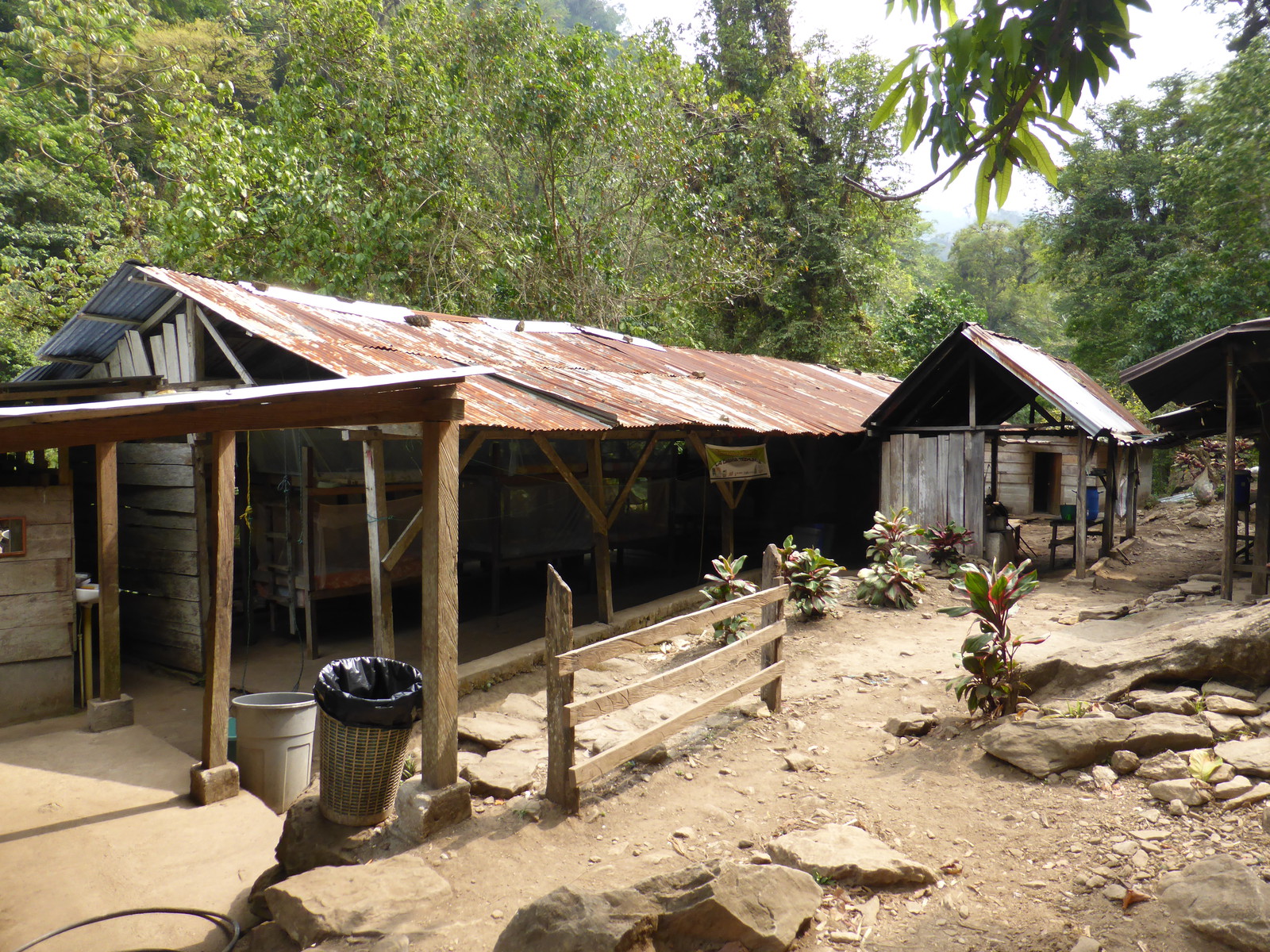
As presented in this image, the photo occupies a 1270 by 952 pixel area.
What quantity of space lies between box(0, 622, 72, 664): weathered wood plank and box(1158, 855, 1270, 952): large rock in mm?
7915

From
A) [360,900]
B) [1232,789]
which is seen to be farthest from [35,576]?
[1232,789]

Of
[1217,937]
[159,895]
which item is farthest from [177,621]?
[1217,937]

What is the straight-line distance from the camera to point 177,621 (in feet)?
27.3

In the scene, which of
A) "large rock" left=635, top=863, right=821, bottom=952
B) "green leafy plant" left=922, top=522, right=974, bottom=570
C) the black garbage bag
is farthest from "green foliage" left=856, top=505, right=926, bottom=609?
"large rock" left=635, top=863, right=821, bottom=952

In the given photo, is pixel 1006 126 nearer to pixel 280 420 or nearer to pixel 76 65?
pixel 280 420

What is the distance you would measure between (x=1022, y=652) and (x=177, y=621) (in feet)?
25.6

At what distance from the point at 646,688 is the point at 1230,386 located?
22.2ft

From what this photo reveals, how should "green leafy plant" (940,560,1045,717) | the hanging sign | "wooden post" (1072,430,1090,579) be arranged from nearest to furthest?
"green leafy plant" (940,560,1045,717), the hanging sign, "wooden post" (1072,430,1090,579)

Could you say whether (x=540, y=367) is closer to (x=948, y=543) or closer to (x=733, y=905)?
(x=948, y=543)

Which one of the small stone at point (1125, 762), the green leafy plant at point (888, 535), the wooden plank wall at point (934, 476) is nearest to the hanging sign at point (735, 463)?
the green leafy plant at point (888, 535)

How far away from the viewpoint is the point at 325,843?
4.46 m

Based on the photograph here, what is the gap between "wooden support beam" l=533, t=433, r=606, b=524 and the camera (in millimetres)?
7570

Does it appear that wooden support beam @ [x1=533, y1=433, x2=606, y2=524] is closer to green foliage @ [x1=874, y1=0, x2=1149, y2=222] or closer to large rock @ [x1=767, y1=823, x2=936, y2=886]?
large rock @ [x1=767, y1=823, x2=936, y2=886]

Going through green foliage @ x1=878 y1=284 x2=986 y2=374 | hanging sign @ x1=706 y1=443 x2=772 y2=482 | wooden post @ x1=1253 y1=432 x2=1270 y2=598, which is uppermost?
green foliage @ x1=878 y1=284 x2=986 y2=374
